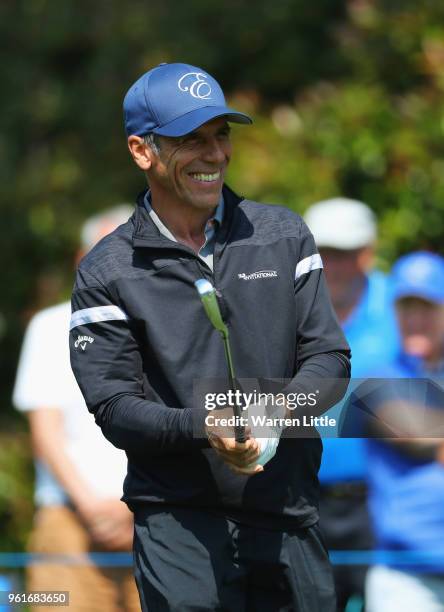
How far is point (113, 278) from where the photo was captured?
3516 mm

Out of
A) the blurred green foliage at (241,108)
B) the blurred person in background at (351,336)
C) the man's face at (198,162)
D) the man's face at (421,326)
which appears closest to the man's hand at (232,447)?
the man's face at (198,162)

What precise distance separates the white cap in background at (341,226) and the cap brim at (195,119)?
1875 mm

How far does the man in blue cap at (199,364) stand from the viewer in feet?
11.4

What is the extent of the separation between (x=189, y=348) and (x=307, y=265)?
0.44 metres

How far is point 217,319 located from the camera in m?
3.06

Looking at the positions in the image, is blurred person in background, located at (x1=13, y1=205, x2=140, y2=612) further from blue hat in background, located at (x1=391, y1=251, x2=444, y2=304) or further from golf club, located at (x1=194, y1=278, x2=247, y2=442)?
golf club, located at (x1=194, y1=278, x2=247, y2=442)

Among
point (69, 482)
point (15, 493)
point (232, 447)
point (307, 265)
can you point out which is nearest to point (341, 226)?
point (69, 482)

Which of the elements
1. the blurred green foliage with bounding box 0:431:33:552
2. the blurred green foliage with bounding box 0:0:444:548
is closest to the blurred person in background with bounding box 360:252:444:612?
the blurred green foliage with bounding box 0:0:444:548

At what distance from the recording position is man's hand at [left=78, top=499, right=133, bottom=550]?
5.09 metres

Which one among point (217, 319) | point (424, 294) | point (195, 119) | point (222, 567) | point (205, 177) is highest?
point (195, 119)

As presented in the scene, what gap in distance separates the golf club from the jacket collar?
415 millimetres

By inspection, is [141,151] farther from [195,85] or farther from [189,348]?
[189,348]

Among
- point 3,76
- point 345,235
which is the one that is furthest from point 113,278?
point 3,76

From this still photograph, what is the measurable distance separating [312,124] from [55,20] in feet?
12.3
